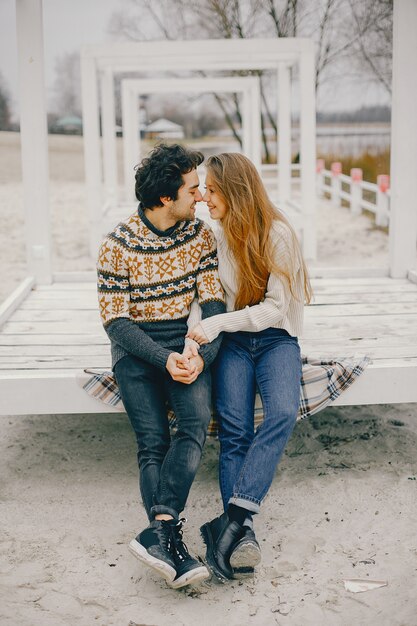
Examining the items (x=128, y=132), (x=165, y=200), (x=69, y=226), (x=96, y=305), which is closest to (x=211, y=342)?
(x=165, y=200)

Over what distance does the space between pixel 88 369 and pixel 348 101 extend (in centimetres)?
555

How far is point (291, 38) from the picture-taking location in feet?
25.5

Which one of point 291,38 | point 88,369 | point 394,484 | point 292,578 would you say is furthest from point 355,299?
point 291,38

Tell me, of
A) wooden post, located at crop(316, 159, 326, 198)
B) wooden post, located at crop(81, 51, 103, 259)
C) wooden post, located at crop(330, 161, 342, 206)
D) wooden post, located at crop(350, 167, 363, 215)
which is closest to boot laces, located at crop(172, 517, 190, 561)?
wooden post, located at crop(81, 51, 103, 259)

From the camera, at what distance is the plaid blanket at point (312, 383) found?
3.24 metres

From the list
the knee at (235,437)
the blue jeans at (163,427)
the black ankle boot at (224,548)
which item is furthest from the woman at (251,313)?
the black ankle boot at (224,548)

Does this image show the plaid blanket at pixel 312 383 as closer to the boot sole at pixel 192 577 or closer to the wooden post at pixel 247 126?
the boot sole at pixel 192 577

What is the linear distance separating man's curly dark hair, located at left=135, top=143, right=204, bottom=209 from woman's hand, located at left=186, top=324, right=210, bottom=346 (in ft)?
1.55

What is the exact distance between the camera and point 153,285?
310cm

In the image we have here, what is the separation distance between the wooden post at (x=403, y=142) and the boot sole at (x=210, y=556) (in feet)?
9.65

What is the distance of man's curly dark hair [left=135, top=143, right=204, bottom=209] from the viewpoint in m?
3.06

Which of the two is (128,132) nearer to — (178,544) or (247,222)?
(247,222)

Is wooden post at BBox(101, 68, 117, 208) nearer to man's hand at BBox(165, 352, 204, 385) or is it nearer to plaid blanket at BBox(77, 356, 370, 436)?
plaid blanket at BBox(77, 356, 370, 436)

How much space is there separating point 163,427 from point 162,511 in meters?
0.35
